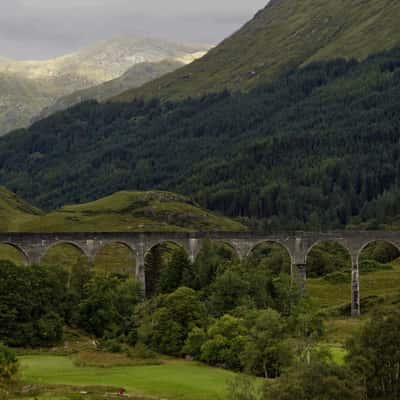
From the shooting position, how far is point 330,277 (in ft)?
480

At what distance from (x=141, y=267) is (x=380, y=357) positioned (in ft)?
192

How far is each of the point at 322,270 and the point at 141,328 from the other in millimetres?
69153

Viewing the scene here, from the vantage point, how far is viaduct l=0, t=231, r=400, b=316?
116 metres

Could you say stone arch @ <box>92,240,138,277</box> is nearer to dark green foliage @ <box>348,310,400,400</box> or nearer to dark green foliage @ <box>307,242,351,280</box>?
dark green foliage @ <box>307,242,351,280</box>

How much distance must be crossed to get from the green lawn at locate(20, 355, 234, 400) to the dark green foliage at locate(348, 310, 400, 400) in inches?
404

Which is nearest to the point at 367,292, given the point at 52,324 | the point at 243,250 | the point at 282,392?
the point at 243,250

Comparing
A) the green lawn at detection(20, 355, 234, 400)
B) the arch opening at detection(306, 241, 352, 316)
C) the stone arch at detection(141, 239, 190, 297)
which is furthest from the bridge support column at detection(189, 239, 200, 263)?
the green lawn at detection(20, 355, 234, 400)

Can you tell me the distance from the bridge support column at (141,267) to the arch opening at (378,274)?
30219 mm

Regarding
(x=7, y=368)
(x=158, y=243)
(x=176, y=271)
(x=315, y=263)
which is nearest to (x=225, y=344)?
(x=7, y=368)

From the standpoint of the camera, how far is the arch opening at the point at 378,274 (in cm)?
12444

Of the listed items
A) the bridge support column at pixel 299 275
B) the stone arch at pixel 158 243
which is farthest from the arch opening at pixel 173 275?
the bridge support column at pixel 299 275

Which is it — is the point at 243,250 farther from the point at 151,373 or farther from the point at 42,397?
the point at 42,397

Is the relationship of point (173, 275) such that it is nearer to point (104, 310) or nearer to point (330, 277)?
point (104, 310)

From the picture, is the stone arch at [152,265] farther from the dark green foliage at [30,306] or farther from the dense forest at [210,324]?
the dark green foliage at [30,306]
